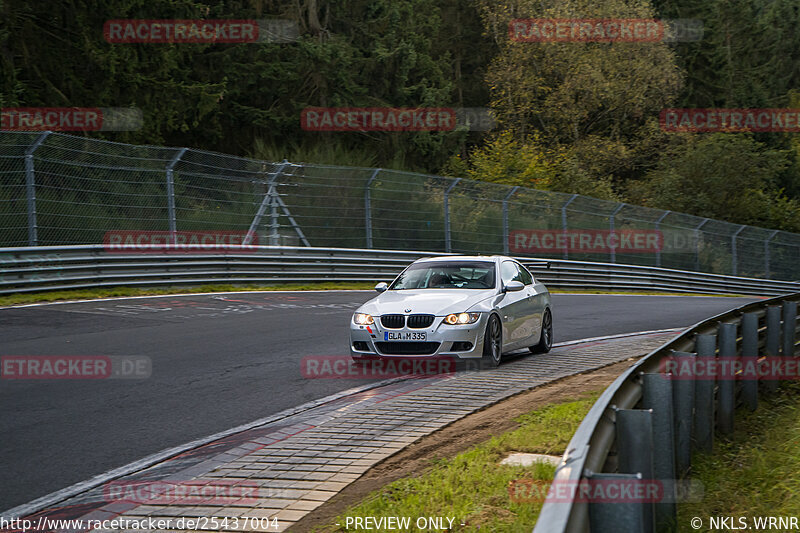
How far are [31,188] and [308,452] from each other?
42.8 feet

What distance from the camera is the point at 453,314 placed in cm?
1058

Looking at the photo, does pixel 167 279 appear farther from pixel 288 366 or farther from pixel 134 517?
pixel 134 517

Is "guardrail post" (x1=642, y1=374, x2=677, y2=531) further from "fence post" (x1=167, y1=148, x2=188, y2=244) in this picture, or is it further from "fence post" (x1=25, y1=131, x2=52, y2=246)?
"fence post" (x1=167, y1=148, x2=188, y2=244)

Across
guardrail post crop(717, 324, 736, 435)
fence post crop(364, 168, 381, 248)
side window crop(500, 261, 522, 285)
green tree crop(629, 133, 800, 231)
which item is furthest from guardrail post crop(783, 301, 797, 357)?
green tree crop(629, 133, 800, 231)

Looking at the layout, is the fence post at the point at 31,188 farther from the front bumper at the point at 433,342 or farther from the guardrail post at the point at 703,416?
the guardrail post at the point at 703,416

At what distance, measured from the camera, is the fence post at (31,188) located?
58.0ft

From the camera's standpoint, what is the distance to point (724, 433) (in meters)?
7.59

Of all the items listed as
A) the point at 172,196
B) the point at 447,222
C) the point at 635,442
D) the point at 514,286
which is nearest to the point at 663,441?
the point at 635,442

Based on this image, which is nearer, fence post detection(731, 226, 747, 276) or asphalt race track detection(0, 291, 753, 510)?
asphalt race track detection(0, 291, 753, 510)

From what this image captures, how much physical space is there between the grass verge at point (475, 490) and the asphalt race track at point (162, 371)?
2.16 metres

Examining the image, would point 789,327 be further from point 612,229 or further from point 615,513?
point 612,229

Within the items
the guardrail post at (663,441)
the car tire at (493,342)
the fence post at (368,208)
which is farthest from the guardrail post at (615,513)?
the fence post at (368,208)

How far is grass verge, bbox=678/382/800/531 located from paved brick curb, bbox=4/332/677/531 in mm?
2158

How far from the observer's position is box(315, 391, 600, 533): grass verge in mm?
5230
